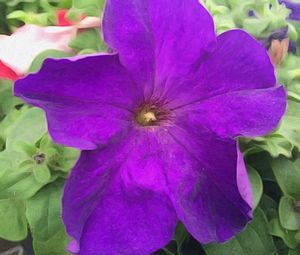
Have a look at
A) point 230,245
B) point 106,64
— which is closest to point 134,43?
point 106,64

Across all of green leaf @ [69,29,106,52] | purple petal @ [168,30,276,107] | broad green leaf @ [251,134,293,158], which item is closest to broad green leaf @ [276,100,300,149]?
broad green leaf @ [251,134,293,158]

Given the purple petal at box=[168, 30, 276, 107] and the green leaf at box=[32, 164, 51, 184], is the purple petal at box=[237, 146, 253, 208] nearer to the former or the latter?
the purple petal at box=[168, 30, 276, 107]

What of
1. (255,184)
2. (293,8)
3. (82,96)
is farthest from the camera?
(293,8)

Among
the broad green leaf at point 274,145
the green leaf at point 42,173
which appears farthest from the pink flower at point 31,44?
the broad green leaf at point 274,145

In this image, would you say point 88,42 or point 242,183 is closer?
point 242,183

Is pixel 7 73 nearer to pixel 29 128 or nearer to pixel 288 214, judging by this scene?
pixel 29 128

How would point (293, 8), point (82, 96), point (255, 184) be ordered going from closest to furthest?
point (82, 96), point (255, 184), point (293, 8)

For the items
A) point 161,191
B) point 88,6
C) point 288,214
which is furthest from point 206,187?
point 88,6
